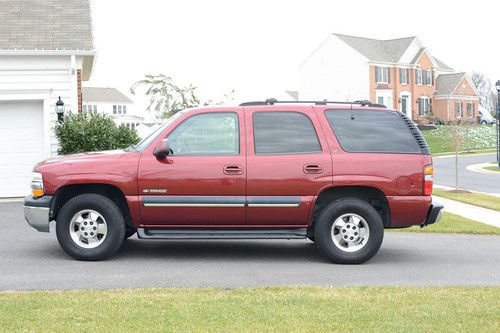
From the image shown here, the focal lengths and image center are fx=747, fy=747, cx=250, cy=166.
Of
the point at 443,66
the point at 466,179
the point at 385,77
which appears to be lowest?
the point at 466,179

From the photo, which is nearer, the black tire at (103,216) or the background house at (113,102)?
the black tire at (103,216)

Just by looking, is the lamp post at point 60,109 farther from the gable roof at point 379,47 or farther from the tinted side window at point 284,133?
the gable roof at point 379,47

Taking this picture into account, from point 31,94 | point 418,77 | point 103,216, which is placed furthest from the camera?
point 418,77

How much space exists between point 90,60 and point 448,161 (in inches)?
1252

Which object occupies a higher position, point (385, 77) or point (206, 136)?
point (385, 77)

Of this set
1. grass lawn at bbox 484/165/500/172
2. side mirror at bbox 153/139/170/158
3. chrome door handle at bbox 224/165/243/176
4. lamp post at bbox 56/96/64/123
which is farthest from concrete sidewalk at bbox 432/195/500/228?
grass lawn at bbox 484/165/500/172

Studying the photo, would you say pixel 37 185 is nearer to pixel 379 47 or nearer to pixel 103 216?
pixel 103 216

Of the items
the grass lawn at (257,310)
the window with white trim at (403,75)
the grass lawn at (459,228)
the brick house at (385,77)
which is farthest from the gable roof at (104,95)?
the grass lawn at (257,310)

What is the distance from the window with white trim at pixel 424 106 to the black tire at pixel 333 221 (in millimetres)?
65103

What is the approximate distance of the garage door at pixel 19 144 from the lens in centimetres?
1811

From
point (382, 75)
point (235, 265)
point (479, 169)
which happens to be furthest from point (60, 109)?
point (382, 75)

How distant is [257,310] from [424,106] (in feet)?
227

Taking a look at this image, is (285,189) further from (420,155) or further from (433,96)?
(433,96)

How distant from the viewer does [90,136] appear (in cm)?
1655
